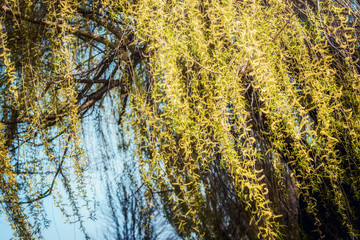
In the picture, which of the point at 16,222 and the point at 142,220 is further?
the point at 142,220

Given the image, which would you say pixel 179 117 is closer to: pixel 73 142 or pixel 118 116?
pixel 73 142

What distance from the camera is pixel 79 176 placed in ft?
5.12

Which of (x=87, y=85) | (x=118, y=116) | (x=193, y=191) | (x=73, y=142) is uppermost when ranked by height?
(x=87, y=85)

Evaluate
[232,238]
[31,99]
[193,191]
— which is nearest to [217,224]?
[232,238]

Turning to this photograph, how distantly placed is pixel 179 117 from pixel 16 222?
0.99m

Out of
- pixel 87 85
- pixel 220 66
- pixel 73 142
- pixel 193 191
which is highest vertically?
pixel 87 85

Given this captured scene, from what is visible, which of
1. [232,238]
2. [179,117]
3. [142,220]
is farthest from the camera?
[142,220]

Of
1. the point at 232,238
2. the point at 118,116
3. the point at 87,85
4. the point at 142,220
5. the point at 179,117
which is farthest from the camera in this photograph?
the point at 142,220

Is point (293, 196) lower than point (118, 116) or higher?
lower

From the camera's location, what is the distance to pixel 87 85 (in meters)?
2.44

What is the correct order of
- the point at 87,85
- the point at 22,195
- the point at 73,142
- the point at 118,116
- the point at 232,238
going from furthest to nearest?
the point at 87,85 < the point at 118,116 < the point at 232,238 < the point at 22,195 < the point at 73,142

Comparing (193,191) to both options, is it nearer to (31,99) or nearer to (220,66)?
(220,66)

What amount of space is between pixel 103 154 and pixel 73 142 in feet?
Result: 2.27

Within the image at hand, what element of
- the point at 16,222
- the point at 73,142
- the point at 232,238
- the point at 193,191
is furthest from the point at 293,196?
the point at 16,222
